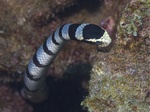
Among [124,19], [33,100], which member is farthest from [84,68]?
[124,19]

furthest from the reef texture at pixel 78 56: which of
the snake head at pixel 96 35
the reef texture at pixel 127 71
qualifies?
the snake head at pixel 96 35

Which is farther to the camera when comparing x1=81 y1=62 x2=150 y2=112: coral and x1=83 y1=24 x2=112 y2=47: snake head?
x1=83 y1=24 x2=112 y2=47: snake head

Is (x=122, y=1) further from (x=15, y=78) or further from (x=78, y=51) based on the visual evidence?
(x=15, y=78)

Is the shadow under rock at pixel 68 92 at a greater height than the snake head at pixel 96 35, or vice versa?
the snake head at pixel 96 35

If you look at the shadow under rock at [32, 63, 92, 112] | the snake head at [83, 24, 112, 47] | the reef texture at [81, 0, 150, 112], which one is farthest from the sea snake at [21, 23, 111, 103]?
the reef texture at [81, 0, 150, 112]

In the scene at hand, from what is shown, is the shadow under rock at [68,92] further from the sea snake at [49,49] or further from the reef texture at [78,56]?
the sea snake at [49,49]

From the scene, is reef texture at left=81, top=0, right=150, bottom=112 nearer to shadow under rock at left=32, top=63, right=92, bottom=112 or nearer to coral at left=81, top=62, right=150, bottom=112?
coral at left=81, top=62, right=150, bottom=112
